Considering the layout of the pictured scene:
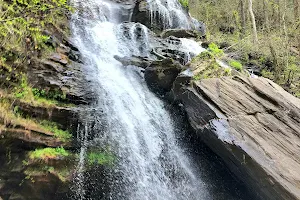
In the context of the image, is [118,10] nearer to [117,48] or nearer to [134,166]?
[117,48]

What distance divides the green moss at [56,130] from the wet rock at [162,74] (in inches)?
137

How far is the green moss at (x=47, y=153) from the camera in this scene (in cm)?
591

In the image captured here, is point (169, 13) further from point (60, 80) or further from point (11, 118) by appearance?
point (11, 118)

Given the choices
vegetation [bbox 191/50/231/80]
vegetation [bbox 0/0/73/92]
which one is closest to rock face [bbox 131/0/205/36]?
vegetation [bbox 191/50/231/80]

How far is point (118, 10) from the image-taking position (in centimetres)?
1549

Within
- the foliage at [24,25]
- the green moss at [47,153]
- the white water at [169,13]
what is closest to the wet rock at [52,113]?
the green moss at [47,153]

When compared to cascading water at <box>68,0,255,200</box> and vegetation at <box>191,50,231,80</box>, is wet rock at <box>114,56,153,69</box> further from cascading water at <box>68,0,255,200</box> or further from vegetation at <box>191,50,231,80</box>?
vegetation at <box>191,50,231,80</box>

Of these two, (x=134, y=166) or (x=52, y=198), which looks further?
(x=134, y=166)

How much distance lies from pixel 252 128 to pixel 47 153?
183 inches

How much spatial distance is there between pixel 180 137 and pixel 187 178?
120 centimetres

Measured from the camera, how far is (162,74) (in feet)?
29.0

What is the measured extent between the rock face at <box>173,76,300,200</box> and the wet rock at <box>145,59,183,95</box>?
3.42 ft

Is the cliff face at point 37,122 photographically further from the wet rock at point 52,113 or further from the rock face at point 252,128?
the rock face at point 252,128

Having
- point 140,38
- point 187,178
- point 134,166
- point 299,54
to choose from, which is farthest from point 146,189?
point 299,54
